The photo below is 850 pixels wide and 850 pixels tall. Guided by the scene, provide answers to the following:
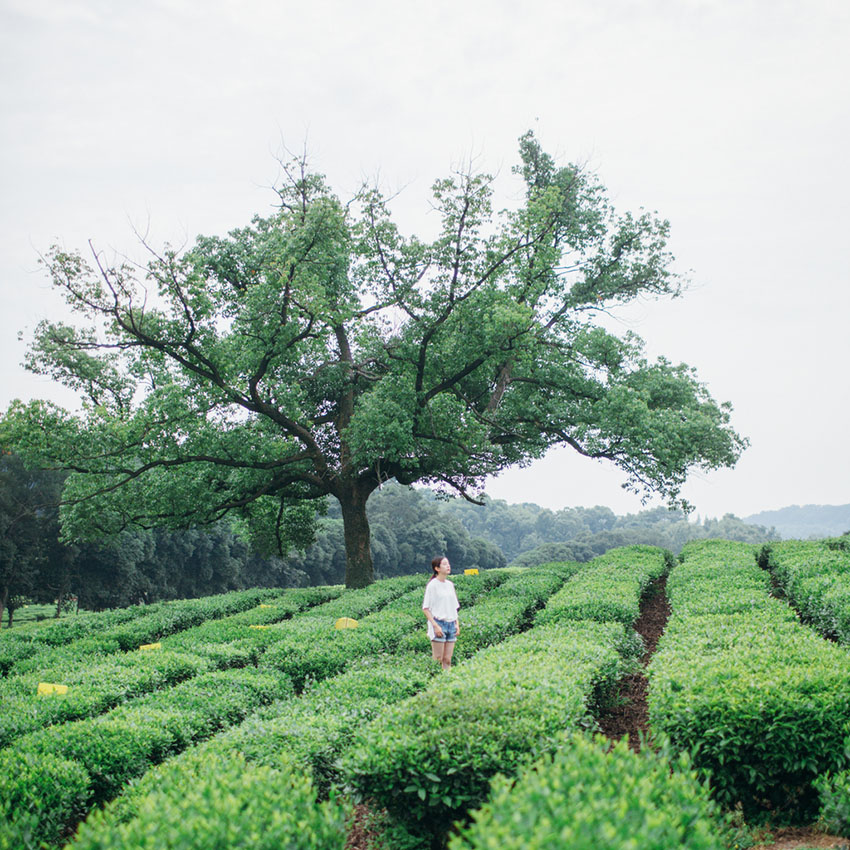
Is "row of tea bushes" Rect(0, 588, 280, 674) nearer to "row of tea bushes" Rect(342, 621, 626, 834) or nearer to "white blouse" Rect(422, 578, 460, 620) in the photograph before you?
"white blouse" Rect(422, 578, 460, 620)

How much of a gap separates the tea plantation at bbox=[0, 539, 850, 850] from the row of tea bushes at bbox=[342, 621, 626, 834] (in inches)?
0.7

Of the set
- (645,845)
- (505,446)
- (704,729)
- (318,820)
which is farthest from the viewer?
(505,446)

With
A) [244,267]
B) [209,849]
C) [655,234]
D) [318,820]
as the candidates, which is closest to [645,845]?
[318,820]

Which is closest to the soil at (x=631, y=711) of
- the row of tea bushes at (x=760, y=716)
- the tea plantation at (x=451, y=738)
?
the tea plantation at (x=451, y=738)

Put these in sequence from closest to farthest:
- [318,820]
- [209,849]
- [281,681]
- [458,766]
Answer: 1. [209,849]
2. [318,820]
3. [458,766]
4. [281,681]

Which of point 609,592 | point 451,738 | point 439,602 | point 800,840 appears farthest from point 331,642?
point 800,840

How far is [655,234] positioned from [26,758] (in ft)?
69.8

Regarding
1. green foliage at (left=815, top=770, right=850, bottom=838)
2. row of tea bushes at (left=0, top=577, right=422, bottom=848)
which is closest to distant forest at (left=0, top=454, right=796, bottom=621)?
row of tea bushes at (left=0, top=577, right=422, bottom=848)

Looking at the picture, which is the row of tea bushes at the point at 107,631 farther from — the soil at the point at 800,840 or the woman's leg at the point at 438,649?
the soil at the point at 800,840

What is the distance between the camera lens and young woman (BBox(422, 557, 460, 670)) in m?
8.86

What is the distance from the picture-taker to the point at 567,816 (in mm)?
2838

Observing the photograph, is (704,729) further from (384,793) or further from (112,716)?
(112,716)

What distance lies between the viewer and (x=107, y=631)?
14.0 meters

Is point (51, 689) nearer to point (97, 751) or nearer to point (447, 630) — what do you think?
point (97, 751)
